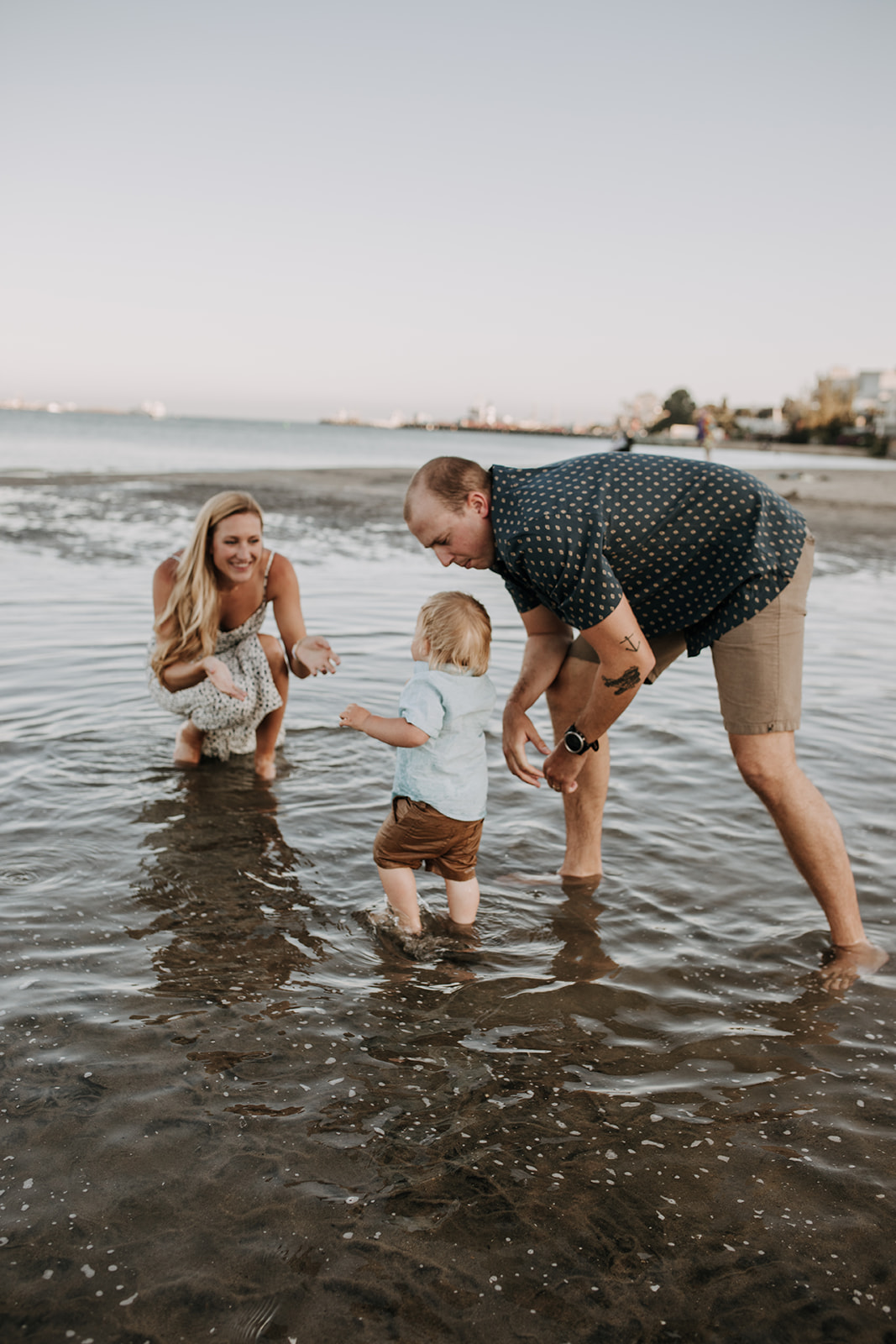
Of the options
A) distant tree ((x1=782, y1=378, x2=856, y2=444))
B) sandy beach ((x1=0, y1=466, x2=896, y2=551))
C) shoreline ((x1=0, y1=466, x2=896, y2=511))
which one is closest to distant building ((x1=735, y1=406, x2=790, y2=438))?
distant tree ((x1=782, y1=378, x2=856, y2=444))

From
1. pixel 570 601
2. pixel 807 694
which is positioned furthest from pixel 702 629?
pixel 807 694

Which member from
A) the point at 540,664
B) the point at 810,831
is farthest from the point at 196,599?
the point at 810,831

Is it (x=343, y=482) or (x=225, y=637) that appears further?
(x=343, y=482)

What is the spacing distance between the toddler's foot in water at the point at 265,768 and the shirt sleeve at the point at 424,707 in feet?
6.03

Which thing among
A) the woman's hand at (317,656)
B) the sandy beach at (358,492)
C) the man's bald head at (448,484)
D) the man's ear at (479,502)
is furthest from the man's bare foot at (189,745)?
the sandy beach at (358,492)

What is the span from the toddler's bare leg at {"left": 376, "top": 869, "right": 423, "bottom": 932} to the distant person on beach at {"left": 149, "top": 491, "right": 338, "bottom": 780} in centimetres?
151

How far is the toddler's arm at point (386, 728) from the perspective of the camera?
3125mm

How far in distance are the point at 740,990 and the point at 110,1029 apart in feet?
6.45

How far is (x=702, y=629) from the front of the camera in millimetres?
3371

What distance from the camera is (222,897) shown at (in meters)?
3.61

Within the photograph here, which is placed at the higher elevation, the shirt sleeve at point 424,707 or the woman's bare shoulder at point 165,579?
the woman's bare shoulder at point 165,579

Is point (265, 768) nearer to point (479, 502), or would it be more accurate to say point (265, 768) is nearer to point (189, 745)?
point (189, 745)

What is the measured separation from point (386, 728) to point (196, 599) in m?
2.07

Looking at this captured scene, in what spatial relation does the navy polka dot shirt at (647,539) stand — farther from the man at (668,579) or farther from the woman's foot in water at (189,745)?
the woman's foot in water at (189,745)
